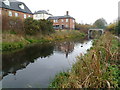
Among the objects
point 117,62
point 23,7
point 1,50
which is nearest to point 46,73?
point 117,62

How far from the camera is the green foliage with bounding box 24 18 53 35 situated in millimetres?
20562

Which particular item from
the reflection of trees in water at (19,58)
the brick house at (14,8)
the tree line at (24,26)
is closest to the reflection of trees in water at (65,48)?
the reflection of trees in water at (19,58)

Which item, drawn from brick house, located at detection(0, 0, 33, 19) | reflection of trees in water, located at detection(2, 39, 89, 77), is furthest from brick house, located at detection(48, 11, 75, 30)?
reflection of trees in water, located at detection(2, 39, 89, 77)

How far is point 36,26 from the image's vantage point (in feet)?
70.2

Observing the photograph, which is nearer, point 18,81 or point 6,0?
point 18,81

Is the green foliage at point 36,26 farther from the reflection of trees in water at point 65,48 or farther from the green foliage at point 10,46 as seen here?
the green foliage at point 10,46

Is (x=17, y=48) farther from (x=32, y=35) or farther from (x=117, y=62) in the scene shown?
(x=117, y=62)

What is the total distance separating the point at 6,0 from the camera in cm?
2994

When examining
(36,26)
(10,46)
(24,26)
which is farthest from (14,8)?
(10,46)

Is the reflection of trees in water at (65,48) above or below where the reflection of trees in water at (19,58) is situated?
above

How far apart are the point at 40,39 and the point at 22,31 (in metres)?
3.67

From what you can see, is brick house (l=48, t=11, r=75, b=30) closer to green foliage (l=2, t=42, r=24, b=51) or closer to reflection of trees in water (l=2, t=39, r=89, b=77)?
green foliage (l=2, t=42, r=24, b=51)

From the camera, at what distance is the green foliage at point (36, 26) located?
67.5ft

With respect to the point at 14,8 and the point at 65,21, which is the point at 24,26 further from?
the point at 65,21
